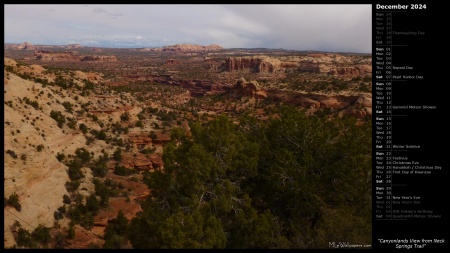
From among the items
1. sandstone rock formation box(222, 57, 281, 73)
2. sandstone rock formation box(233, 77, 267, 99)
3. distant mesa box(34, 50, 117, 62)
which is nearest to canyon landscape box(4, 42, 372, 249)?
sandstone rock formation box(233, 77, 267, 99)

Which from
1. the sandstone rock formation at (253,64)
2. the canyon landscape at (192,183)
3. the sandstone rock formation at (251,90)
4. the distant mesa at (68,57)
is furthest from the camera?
the distant mesa at (68,57)

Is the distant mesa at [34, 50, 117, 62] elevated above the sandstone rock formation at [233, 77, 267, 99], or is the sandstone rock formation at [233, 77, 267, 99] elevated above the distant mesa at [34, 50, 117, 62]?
the distant mesa at [34, 50, 117, 62]

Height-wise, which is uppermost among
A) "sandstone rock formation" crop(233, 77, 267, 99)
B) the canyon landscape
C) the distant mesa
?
the distant mesa

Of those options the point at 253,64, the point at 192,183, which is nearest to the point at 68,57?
the point at 253,64

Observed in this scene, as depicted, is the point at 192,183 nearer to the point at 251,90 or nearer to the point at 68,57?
the point at 251,90

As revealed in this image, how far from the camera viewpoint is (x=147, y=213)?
9.98m

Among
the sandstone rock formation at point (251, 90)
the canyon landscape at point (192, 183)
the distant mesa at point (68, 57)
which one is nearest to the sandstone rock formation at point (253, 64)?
the sandstone rock formation at point (251, 90)

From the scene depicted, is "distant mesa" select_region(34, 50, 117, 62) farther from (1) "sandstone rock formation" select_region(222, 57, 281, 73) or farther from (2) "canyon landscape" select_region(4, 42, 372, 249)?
(2) "canyon landscape" select_region(4, 42, 372, 249)

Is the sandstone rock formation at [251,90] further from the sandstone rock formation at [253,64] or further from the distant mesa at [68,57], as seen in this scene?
the distant mesa at [68,57]
